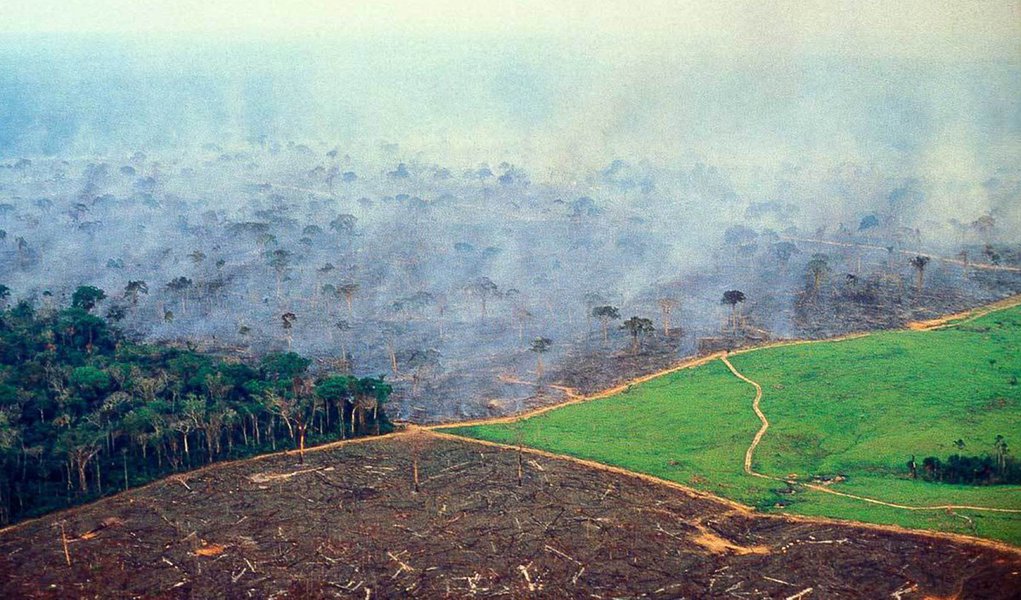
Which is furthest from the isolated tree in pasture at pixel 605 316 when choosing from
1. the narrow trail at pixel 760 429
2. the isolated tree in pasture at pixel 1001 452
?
the isolated tree in pasture at pixel 1001 452

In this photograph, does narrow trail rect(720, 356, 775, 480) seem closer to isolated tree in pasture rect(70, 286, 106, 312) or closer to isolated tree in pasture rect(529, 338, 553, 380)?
isolated tree in pasture rect(529, 338, 553, 380)

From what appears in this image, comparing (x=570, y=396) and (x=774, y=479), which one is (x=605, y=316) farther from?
(x=774, y=479)

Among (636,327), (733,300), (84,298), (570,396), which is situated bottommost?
(570,396)

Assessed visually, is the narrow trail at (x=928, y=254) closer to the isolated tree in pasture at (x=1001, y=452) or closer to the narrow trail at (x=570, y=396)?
the narrow trail at (x=570, y=396)

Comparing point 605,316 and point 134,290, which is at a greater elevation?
point 134,290

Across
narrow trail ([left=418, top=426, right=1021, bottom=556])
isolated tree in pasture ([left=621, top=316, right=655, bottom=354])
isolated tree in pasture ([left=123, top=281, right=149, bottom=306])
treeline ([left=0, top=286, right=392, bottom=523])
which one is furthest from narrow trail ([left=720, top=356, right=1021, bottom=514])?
isolated tree in pasture ([left=123, top=281, right=149, bottom=306])

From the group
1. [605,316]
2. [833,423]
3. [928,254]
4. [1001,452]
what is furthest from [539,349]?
[928,254]
